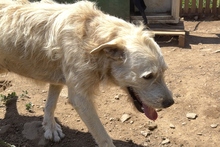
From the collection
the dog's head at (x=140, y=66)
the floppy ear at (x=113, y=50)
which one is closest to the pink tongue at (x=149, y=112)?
the dog's head at (x=140, y=66)

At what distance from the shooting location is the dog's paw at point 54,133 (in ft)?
14.0

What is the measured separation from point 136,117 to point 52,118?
1022 mm

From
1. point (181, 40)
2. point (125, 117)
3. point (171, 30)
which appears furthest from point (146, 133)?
point (171, 30)

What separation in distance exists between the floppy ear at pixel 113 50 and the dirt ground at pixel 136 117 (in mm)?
453

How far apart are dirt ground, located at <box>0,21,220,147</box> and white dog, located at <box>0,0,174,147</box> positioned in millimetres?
303

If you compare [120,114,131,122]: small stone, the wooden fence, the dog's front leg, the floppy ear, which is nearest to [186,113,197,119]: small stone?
[120,114,131,122]: small stone

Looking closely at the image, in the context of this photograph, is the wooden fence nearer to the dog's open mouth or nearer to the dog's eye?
the dog's open mouth

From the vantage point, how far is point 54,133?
4270 mm

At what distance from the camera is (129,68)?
319cm

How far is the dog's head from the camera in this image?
123 inches

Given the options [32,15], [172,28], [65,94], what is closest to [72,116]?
[65,94]

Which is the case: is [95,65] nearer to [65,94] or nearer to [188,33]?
[65,94]

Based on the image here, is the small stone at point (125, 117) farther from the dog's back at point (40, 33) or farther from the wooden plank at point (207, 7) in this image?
the wooden plank at point (207, 7)

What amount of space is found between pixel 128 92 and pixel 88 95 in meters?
0.38
